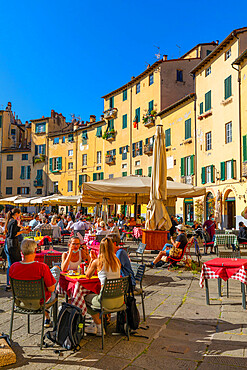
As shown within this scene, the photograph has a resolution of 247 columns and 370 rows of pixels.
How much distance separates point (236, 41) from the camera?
21656mm

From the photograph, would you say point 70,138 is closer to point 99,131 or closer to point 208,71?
point 99,131

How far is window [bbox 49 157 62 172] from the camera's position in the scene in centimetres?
4509

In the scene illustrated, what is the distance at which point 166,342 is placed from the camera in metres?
4.62

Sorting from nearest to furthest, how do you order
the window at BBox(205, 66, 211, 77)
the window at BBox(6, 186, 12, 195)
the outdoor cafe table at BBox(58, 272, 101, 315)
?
the outdoor cafe table at BBox(58, 272, 101, 315), the window at BBox(205, 66, 211, 77), the window at BBox(6, 186, 12, 195)

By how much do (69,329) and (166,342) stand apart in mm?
1307

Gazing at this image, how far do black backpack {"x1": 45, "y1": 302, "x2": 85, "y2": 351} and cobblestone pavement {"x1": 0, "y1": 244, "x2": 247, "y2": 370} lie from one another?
0.12m

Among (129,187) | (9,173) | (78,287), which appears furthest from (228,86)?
(9,173)

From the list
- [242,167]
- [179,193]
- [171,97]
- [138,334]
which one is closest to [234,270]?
[138,334]

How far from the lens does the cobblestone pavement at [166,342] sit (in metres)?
3.99

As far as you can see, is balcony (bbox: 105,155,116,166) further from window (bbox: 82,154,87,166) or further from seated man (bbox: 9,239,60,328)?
seated man (bbox: 9,239,60,328)

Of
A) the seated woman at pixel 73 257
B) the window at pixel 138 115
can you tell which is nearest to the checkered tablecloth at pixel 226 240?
the seated woman at pixel 73 257

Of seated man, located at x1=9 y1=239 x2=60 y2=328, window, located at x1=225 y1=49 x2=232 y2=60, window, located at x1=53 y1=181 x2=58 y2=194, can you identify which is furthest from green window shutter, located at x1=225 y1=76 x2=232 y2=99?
window, located at x1=53 y1=181 x2=58 y2=194

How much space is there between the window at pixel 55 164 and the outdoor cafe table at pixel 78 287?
1591 inches

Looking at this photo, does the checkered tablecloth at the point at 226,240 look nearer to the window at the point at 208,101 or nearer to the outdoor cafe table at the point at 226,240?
the outdoor cafe table at the point at 226,240
